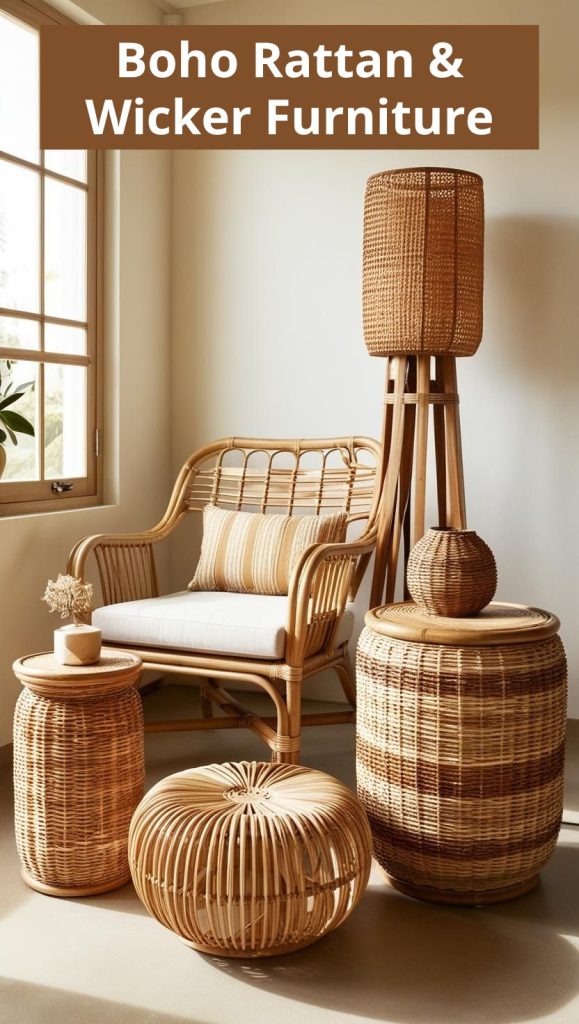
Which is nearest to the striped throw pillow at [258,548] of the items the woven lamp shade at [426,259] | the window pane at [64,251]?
the woven lamp shade at [426,259]

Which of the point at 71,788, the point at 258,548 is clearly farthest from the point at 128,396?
the point at 71,788

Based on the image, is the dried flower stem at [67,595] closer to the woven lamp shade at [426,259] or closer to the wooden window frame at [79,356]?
the wooden window frame at [79,356]

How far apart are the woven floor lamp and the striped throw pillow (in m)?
0.20

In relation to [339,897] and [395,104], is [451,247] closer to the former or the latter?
[395,104]

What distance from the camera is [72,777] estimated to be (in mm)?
2105

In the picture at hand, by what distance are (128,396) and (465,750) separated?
2112mm

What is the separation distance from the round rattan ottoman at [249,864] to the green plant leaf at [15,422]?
1.35 m

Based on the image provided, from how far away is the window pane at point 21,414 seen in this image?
3150mm

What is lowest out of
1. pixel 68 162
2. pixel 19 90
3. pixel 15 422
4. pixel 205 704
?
pixel 205 704

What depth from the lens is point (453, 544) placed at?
2.17 meters

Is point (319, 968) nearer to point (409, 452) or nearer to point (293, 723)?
point (293, 723)

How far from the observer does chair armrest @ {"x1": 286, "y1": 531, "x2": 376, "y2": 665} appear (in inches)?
101

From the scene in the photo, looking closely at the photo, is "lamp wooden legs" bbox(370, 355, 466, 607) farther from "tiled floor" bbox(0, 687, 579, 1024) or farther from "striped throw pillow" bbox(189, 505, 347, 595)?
"tiled floor" bbox(0, 687, 579, 1024)

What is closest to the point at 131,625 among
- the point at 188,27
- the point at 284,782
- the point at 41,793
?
the point at 41,793
